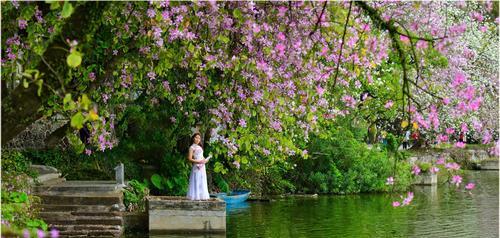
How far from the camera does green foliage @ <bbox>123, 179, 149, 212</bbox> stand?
20047 millimetres

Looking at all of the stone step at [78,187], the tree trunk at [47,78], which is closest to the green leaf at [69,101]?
the tree trunk at [47,78]

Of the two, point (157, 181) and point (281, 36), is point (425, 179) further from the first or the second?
point (281, 36)

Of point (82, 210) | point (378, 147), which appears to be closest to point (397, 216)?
point (82, 210)

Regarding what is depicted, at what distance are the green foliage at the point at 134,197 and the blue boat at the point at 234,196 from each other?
517cm

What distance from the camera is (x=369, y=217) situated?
76.9 ft

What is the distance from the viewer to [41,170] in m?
20.8

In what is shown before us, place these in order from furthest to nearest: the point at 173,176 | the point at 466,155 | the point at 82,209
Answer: the point at 466,155 → the point at 173,176 → the point at 82,209

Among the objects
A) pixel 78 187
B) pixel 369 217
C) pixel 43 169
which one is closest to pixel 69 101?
pixel 78 187

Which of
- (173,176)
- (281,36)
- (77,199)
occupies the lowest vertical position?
(77,199)

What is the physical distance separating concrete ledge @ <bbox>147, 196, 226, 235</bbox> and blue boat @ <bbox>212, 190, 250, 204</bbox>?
760 centimetres

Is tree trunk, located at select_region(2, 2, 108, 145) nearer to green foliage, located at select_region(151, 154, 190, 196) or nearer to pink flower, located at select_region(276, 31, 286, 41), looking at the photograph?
pink flower, located at select_region(276, 31, 286, 41)

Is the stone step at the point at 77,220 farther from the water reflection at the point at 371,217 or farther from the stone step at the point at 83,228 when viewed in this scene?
the water reflection at the point at 371,217

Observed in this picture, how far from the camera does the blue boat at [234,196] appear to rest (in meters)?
26.6

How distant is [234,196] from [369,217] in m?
5.26
